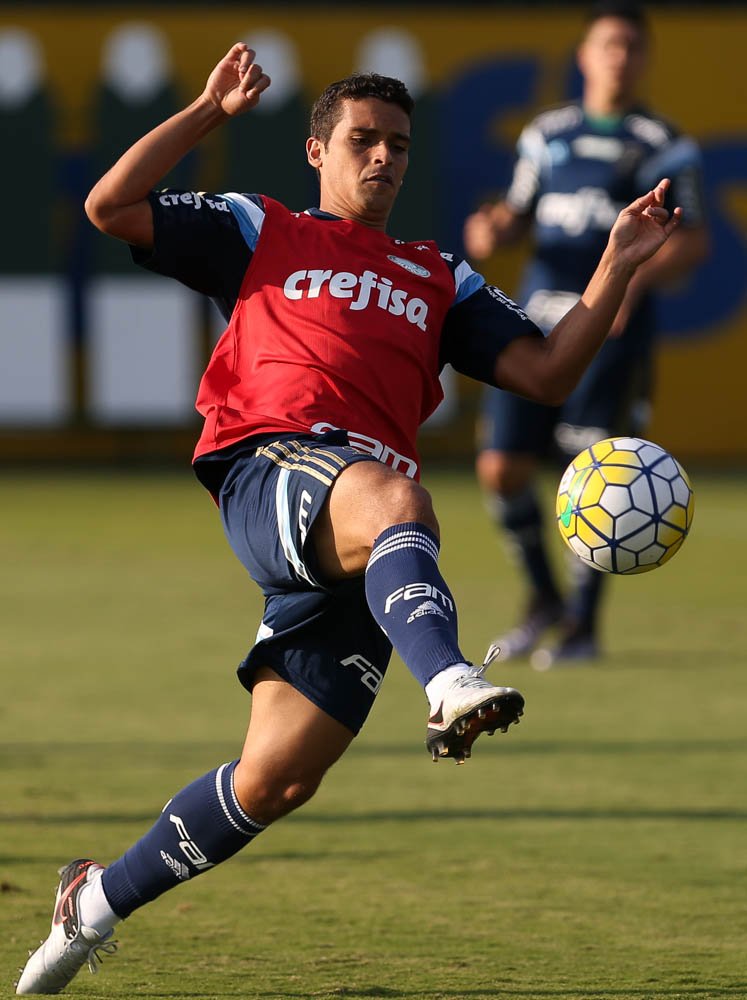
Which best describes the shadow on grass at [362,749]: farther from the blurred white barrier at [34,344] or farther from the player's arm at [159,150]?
the blurred white barrier at [34,344]

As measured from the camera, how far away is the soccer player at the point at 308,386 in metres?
3.90

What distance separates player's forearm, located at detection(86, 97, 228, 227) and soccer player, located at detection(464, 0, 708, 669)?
453 centimetres

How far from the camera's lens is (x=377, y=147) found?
4.27m

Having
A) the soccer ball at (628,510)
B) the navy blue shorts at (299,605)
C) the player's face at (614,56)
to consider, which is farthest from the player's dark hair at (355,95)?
the player's face at (614,56)

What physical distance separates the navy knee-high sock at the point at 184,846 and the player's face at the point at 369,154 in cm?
136

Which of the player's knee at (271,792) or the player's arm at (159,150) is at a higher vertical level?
the player's arm at (159,150)

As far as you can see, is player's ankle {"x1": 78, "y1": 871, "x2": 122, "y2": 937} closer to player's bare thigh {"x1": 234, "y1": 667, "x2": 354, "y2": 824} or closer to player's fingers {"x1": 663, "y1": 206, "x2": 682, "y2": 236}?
player's bare thigh {"x1": 234, "y1": 667, "x2": 354, "y2": 824}

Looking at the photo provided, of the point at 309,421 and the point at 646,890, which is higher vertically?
the point at 309,421

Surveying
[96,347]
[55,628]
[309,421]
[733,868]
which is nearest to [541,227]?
[55,628]

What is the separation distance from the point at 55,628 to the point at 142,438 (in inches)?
351

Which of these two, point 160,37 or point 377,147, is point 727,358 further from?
point 377,147

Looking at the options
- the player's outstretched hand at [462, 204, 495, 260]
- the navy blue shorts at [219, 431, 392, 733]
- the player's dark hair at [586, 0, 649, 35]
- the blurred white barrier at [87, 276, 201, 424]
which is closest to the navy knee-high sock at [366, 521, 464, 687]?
the navy blue shorts at [219, 431, 392, 733]

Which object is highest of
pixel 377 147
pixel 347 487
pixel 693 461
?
pixel 377 147

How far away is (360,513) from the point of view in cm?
369
